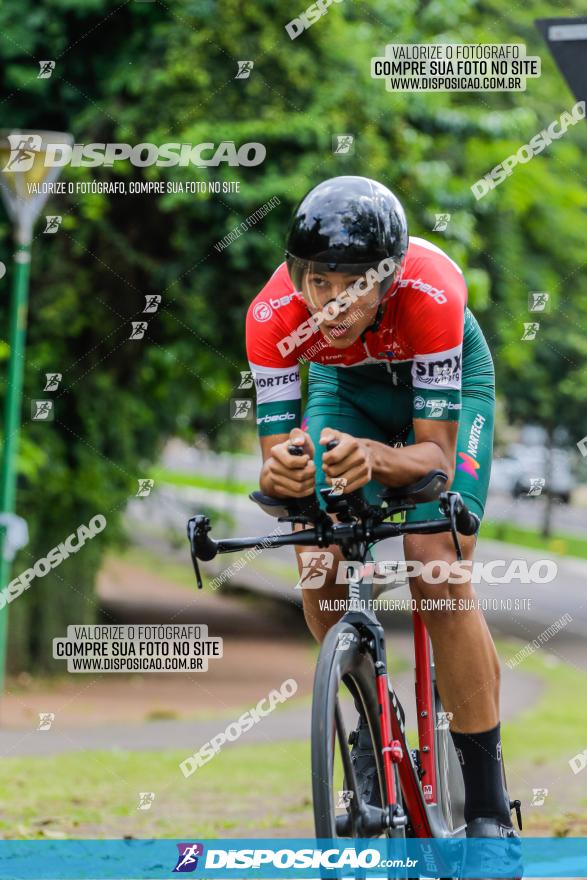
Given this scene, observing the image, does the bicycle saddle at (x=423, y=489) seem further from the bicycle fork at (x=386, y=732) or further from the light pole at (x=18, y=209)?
the light pole at (x=18, y=209)

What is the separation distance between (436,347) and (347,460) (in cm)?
58

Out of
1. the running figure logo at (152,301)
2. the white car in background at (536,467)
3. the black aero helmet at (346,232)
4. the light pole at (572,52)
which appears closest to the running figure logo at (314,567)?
the black aero helmet at (346,232)

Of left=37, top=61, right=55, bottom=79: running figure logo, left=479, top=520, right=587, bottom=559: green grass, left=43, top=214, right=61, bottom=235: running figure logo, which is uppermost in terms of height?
left=479, top=520, right=587, bottom=559: green grass

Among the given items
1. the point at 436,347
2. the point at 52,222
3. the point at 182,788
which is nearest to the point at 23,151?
the point at 52,222

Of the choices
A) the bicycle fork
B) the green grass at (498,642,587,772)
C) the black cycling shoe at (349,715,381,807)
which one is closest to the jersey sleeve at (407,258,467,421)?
the bicycle fork

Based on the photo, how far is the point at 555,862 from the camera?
4664 millimetres

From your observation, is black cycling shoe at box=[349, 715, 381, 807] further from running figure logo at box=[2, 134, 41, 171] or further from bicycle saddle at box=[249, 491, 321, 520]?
running figure logo at box=[2, 134, 41, 171]

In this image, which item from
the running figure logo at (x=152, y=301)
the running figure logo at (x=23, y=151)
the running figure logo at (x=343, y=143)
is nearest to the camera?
the running figure logo at (x=23, y=151)

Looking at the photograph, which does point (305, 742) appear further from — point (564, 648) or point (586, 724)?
point (564, 648)

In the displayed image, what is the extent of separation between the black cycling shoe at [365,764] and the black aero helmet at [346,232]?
3.75 feet

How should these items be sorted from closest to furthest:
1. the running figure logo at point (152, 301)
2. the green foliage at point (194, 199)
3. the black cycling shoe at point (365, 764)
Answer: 1. the black cycling shoe at point (365, 764)
2. the green foliage at point (194, 199)
3. the running figure logo at point (152, 301)

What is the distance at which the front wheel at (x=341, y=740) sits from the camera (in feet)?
9.79

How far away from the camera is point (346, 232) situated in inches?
127

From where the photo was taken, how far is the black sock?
3713 millimetres
